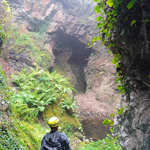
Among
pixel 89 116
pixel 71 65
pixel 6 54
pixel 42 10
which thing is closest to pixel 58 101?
pixel 89 116

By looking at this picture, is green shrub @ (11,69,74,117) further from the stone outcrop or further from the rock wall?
the rock wall

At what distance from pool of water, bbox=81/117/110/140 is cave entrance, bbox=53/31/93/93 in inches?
239

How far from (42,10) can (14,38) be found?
19.5 feet

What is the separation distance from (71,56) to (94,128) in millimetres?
11300

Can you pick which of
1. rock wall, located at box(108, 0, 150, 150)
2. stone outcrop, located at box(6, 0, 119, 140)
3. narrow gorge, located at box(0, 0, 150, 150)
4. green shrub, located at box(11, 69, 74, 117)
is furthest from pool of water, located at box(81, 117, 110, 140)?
rock wall, located at box(108, 0, 150, 150)

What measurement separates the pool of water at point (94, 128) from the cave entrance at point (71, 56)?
606 cm

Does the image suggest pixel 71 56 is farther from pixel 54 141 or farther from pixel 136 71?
pixel 54 141

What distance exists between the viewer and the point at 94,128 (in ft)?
31.0

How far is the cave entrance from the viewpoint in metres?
17.2

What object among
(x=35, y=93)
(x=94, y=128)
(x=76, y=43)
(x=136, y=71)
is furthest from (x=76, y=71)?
(x=136, y=71)

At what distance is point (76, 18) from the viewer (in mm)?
17641

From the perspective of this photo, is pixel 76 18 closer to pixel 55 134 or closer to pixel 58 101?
pixel 58 101

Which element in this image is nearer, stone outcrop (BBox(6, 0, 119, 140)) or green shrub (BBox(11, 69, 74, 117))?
green shrub (BBox(11, 69, 74, 117))

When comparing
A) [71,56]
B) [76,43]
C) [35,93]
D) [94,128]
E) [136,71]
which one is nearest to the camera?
[136,71]
